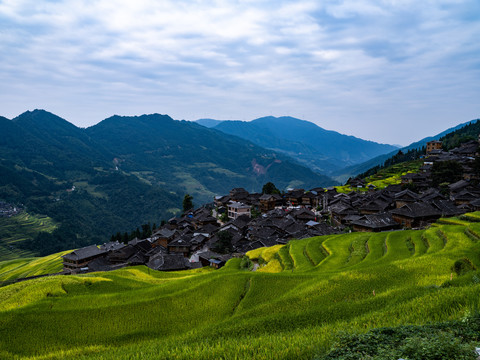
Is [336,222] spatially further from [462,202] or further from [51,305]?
[51,305]

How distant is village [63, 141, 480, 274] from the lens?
44.7 meters

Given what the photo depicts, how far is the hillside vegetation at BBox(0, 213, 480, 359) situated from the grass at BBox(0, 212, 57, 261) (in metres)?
113

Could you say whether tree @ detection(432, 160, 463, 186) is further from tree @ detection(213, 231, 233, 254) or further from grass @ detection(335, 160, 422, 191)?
tree @ detection(213, 231, 233, 254)

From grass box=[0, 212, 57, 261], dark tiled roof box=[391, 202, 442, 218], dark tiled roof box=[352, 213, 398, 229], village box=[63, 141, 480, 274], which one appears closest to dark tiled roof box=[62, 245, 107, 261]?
village box=[63, 141, 480, 274]

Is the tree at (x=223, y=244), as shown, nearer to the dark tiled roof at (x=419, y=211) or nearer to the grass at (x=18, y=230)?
the dark tiled roof at (x=419, y=211)

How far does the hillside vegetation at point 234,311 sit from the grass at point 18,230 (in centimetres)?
11341

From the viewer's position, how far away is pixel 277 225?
6038cm

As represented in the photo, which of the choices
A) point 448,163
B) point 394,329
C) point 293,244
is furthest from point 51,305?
point 448,163

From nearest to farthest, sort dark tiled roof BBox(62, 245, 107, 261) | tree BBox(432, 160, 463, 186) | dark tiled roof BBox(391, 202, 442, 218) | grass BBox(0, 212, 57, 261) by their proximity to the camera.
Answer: dark tiled roof BBox(391, 202, 442, 218) → dark tiled roof BBox(62, 245, 107, 261) → tree BBox(432, 160, 463, 186) → grass BBox(0, 212, 57, 261)

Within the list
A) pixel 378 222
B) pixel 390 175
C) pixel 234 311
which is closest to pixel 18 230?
pixel 378 222

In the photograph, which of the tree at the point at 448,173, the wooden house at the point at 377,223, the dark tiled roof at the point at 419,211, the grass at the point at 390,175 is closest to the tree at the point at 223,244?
the wooden house at the point at 377,223

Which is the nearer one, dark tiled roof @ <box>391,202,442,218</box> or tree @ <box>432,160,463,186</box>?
dark tiled roof @ <box>391,202,442,218</box>

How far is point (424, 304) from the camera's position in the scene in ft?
36.1

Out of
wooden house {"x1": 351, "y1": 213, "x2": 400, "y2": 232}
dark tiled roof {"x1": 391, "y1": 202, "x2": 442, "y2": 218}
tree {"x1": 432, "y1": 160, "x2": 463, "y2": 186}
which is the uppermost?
tree {"x1": 432, "y1": 160, "x2": 463, "y2": 186}
